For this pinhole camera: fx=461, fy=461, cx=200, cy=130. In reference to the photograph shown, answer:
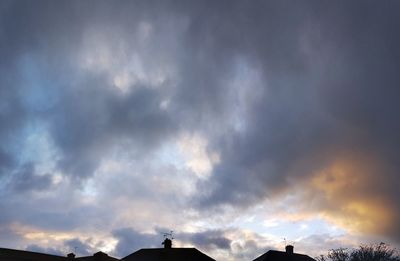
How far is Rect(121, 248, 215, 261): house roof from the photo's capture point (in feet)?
273

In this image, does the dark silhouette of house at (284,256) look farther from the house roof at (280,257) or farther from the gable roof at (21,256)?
the gable roof at (21,256)

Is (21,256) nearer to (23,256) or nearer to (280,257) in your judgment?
(23,256)

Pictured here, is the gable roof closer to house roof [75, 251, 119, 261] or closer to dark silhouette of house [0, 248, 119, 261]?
dark silhouette of house [0, 248, 119, 261]

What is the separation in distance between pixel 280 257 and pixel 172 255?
19966mm

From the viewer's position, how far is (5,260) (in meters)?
72.0

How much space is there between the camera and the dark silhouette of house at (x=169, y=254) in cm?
8312

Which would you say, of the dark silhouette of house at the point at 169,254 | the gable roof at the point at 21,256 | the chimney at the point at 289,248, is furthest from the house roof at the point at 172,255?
the gable roof at the point at 21,256

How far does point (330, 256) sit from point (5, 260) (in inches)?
2001

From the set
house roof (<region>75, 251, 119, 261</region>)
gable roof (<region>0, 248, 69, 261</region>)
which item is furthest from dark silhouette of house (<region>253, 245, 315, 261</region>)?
gable roof (<region>0, 248, 69, 261</region>)

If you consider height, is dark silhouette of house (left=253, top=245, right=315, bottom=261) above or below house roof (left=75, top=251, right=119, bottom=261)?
above

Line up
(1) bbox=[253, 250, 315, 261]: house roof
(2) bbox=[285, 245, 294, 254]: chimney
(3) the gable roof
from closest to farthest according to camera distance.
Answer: (3) the gable roof
(1) bbox=[253, 250, 315, 261]: house roof
(2) bbox=[285, 245, 294, 254]: chimney

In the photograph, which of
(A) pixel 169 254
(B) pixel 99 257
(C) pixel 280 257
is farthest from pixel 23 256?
(C) pixel 280 257

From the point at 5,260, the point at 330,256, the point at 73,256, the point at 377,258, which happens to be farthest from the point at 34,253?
the point at 377,258

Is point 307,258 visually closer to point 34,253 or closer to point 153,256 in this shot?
point 153,256
